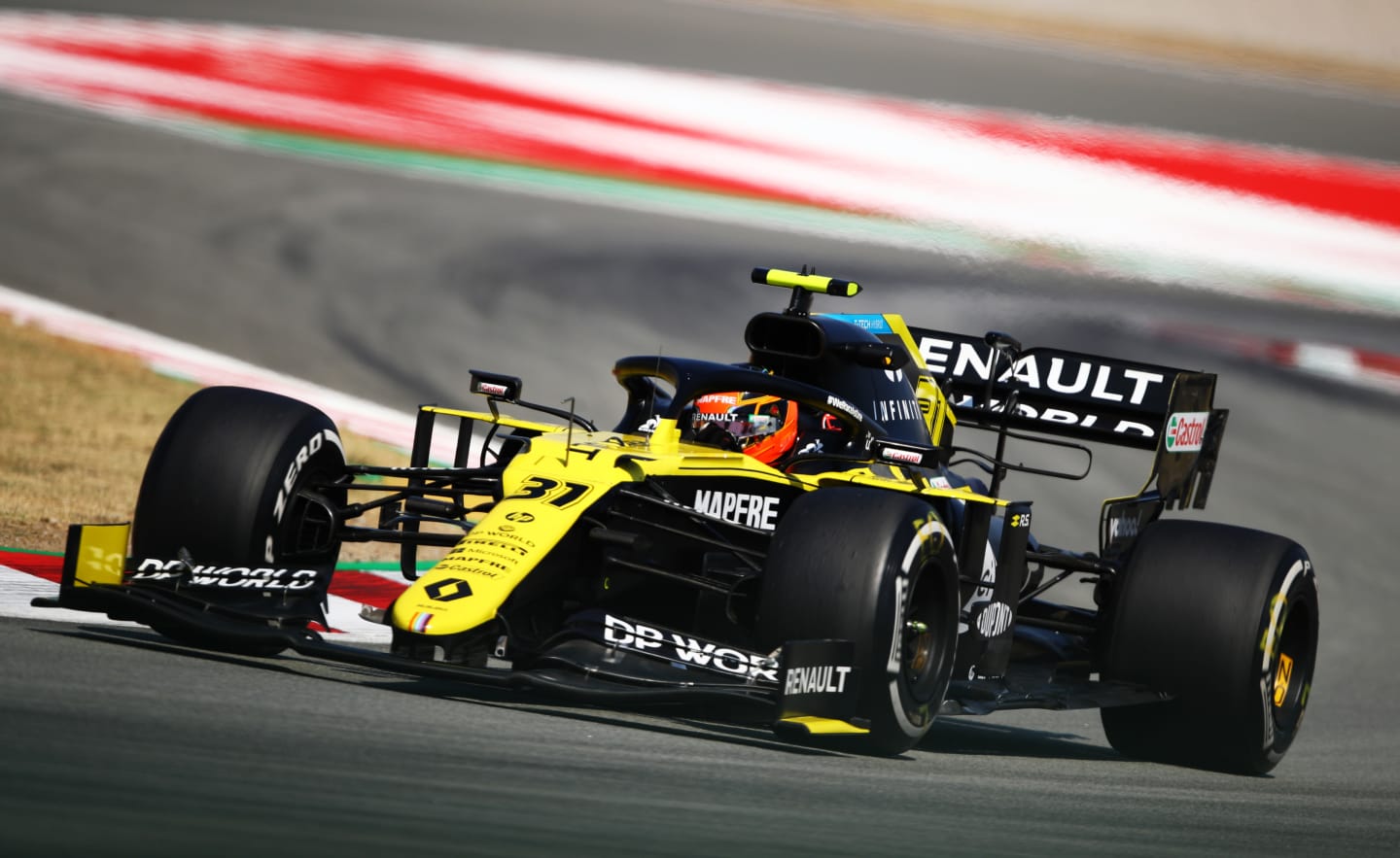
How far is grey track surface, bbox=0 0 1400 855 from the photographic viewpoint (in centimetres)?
552

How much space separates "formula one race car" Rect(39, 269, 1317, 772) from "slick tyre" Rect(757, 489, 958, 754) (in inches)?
0.4

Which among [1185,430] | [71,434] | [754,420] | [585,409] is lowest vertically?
[71,434]

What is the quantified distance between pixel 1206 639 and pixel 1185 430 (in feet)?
6.32

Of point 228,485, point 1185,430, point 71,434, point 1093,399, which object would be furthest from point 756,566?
point 71,434

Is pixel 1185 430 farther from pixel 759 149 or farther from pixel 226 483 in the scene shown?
pixel 759 149

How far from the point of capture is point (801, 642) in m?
7.05

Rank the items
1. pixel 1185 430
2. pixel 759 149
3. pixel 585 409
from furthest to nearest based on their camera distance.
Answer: pixel 759 149
pixel 585 409
pixel 1185 430

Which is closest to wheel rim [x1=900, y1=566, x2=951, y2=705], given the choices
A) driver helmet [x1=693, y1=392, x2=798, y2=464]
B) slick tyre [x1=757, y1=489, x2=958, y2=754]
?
slick tyre [x1=757, y1=489, x2=958, y2=754]

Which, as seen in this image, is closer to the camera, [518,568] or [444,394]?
[518,568]

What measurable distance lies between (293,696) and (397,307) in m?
10.8

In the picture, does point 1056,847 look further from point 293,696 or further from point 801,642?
point 293,696

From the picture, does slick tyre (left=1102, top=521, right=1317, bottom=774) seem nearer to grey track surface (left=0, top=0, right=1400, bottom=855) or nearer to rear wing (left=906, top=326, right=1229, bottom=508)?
grey track surface (left=0, top=0, right=1400, bottom=855)

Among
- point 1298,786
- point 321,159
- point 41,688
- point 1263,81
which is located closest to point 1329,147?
point 1263,81

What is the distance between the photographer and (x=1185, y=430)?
10.5 metres
